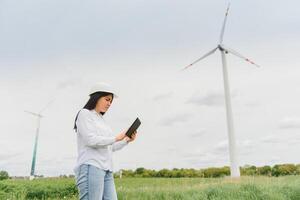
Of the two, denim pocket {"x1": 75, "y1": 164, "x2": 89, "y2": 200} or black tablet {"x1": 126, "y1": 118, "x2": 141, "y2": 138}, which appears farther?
black tablet {"x1": 126, "y1": 118, "x2": 141, "y2": 138}

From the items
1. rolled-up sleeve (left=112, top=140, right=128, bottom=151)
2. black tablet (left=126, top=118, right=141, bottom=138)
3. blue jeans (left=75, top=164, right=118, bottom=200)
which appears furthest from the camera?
rolled-up sleeve (left=112, top=140, right=128, bottom=151)

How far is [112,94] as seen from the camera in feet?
11.1

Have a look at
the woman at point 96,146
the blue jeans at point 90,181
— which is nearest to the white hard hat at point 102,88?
the woman at point 96,146

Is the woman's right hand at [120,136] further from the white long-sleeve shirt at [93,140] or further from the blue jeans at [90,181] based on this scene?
the blue jeans at [90,181]

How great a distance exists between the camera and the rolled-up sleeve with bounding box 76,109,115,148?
319 centimetres

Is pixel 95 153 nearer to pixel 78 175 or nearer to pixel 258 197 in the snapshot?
pixel 78 175

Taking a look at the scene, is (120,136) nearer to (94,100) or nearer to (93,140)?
(93,140)

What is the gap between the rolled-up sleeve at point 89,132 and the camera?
319 cm

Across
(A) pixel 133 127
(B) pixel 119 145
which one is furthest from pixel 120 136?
(B) pixel 119 145

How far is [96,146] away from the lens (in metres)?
3.22

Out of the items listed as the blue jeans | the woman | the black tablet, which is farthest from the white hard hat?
the blue jeans

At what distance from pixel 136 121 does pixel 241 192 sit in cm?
515

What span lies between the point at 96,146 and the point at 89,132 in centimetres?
12

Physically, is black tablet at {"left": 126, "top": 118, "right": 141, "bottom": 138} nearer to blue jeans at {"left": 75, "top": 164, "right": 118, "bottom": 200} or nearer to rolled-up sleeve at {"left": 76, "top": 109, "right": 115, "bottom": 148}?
rolled-up sleeve at {"left": 76, "top": 109, "right": 115, "bottom": 148}
